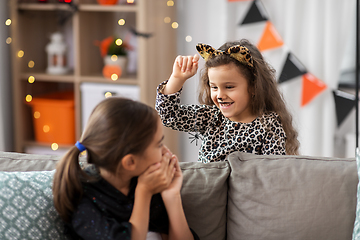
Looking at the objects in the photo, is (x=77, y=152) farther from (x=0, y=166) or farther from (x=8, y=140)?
(x=8, y=140)

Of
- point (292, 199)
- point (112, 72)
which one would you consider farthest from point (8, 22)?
point (292, 199)

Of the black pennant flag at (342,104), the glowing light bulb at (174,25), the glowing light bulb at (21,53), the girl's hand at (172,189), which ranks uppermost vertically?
the glowing light bulb at (174,25)

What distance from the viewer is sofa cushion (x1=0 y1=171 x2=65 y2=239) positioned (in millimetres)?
1037

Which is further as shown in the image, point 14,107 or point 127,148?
point 14,107

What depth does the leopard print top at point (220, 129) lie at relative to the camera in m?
1.46

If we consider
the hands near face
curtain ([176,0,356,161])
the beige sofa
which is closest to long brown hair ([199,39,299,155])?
the beige sofa

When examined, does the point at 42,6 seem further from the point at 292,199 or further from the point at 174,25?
the point at 292,199

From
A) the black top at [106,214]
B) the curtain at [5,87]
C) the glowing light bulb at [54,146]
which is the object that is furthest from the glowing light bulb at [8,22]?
the black top at [106,214]

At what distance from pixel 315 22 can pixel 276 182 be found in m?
1.63

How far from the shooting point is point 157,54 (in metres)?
2.75

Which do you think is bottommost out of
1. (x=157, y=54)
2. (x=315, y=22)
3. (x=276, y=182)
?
(x=276, y=182)

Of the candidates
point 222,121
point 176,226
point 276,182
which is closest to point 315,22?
point 222,121

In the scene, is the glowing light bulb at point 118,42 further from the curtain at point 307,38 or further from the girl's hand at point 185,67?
the girl's hand at point 185,67

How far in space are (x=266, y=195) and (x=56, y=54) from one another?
84.4 inches
